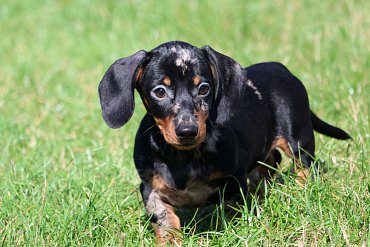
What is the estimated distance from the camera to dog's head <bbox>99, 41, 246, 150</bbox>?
4.11 meters

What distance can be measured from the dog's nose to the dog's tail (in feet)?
5.76

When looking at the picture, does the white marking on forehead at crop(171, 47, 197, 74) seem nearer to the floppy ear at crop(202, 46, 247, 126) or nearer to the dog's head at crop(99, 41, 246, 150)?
the dog's head at crop(99, 41, 246, 150)

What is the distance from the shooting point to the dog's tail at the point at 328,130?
17.9ft

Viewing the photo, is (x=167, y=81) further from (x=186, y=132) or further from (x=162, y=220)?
(x=162, y=220)

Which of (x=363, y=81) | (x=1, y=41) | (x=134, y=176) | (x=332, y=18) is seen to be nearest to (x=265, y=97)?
(x=134, y=176)

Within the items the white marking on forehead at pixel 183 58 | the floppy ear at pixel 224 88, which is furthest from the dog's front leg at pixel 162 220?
the white marking on forehead at pixel 183 58

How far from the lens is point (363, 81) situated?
6.86m

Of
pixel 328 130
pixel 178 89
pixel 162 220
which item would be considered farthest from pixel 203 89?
pixel 328 130

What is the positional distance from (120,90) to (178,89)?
13.8 inches

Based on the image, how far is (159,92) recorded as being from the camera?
167 inches

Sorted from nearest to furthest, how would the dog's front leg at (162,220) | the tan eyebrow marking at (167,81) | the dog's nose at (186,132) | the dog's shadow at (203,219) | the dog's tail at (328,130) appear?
the dog's nose at (186,132), the tan eyebrow marking at (167,81), the dog's front leg at (162,220), the dog's shadow at (203,219), the dog's tail at (328,130)

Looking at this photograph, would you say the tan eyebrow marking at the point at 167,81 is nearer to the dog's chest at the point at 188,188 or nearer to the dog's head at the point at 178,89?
the dog's head at the point at 178,89

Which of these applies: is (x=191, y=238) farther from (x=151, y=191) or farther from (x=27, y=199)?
(x=27, y=199)

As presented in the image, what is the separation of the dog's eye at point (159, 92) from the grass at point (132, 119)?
79 centimetres
